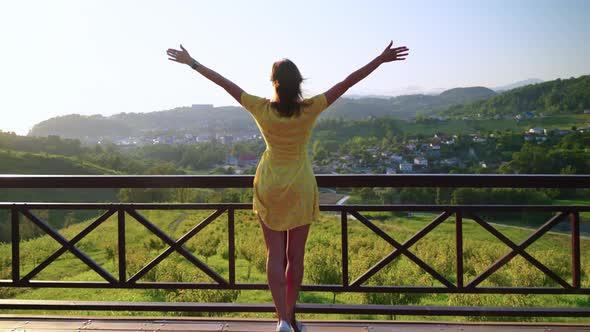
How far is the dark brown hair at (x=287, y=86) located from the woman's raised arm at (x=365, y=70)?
0.60 feet

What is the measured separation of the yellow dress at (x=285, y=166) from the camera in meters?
2.49

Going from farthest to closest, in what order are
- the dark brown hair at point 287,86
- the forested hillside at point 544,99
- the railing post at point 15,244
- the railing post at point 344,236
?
1. the forested hillside at point 544,99
2. the railing post at point 15,244
3. the railing post at point 344,236
4. the dark brown hair at point 287,86

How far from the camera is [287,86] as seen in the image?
8.04ft

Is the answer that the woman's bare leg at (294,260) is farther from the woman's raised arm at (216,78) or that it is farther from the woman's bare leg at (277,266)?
the woman's raised arm at (216,78)

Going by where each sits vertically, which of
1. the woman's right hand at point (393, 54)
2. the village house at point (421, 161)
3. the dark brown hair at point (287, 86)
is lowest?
the village house at point (421, 161)

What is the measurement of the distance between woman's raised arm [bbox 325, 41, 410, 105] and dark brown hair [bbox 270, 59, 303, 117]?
0.18m

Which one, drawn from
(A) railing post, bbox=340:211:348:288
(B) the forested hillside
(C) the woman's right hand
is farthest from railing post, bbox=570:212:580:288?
(B) the forested hillside

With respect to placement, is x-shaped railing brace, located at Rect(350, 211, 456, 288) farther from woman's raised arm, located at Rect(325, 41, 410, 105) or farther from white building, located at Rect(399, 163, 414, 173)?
white building, located at Rect(399, 163, 414, 173)

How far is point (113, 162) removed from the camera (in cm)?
5109

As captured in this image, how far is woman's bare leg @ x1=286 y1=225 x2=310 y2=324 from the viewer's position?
2.65m

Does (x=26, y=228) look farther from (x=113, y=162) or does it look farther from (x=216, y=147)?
(x=113, y=162)

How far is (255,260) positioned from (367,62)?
18.0 feet

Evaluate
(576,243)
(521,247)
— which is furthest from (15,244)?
(576,243)

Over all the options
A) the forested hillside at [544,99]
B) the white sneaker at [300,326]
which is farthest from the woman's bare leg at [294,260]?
the forested hillside at [544,99]
